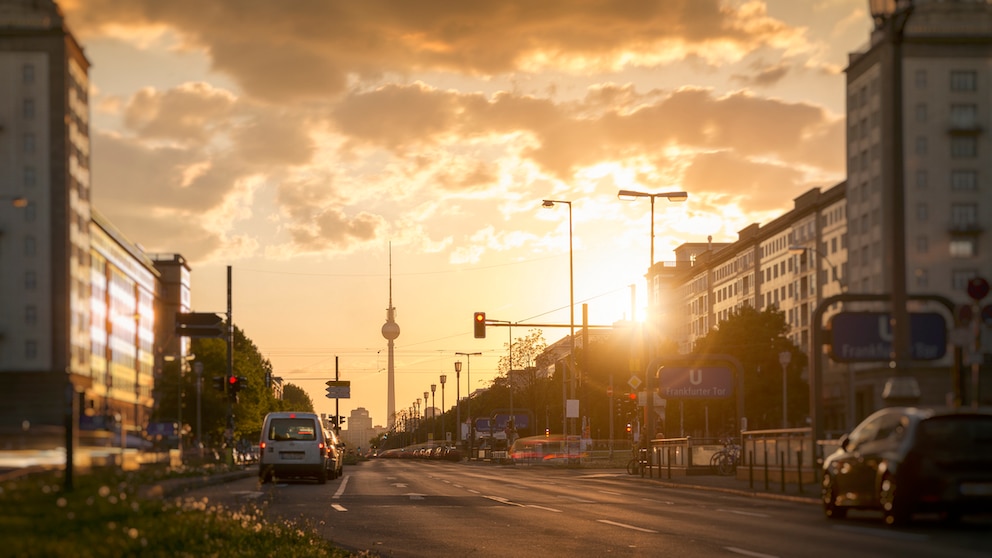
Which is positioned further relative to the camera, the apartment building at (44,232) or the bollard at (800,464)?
the bollard at (800,464)

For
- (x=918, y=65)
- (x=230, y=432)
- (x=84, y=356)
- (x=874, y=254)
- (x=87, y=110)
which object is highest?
(x=918, y=65)

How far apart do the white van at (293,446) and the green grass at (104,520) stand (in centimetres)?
2758

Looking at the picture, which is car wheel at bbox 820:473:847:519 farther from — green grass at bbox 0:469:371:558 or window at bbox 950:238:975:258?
window at bbox 950:238:975:258

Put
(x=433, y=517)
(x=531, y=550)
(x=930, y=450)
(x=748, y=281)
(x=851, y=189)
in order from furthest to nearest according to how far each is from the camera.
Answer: (x=748, y=281) → (x=851, y=189) → (x=433, y=517) → (x=930, y=450) → (x=531, y=550)

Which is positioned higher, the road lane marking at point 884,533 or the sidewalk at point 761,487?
the road lane marking at point 884,533

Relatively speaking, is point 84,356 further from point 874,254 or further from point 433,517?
point 874,254

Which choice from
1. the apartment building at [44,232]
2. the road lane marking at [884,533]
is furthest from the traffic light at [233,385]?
the apartment building at [44,232]

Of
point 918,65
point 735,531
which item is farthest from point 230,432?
point 918,65

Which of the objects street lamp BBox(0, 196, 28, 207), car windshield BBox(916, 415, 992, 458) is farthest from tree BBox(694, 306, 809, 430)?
street lamp BBox(0, 196, 28, 207)

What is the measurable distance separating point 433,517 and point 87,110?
661 inches

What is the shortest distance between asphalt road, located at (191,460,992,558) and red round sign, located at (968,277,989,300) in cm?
544

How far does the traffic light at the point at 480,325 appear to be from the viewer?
49350 mm

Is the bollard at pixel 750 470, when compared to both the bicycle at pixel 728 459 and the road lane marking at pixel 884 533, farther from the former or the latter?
the road lane marking at pixel 884 533

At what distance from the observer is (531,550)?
14.8 meters
